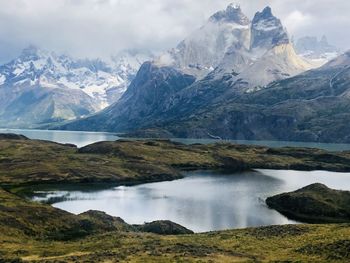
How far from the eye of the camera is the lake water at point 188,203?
125062mm

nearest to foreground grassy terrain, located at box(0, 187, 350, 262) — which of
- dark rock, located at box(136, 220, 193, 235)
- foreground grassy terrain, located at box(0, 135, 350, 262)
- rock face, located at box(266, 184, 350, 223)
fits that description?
foreground grassy terrain, located at box(0, 135, 350, 262)

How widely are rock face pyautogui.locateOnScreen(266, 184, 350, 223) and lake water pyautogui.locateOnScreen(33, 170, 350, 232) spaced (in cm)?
563

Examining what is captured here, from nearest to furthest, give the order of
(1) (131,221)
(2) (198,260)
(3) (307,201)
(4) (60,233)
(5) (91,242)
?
(2) (198,260)
(5) (91,242)
(4) (60,233)
(1) (131,221)
(3) (307,201)

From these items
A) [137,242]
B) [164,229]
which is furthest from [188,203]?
[137,242]

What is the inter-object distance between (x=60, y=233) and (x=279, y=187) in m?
117

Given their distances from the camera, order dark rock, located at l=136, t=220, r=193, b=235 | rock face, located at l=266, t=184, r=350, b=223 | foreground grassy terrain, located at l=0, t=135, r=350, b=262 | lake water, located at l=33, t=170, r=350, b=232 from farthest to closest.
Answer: rock face, located at l=266, t=184, r=350, b=223 → lake water, located at l=33, t=170, r=350, b=232 → dark rock, located at l=136, t=220, r=193, b=235 → foreground grassy terrain, located at l=0, t=135, r=350, b=262

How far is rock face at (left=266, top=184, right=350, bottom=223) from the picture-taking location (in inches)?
5207

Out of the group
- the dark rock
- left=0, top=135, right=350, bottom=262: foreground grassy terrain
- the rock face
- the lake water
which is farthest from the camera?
the rock face

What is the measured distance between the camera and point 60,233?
9556 cm

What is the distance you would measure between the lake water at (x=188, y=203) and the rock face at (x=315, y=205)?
18.5 feet

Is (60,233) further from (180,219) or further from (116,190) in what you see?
(116,190)

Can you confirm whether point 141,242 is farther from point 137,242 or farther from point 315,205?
point 315,205

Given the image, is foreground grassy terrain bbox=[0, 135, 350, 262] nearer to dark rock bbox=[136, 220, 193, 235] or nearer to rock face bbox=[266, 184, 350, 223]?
dark rock bbox=[136, 220, 193, 235]

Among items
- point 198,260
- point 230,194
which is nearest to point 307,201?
point 230,194
